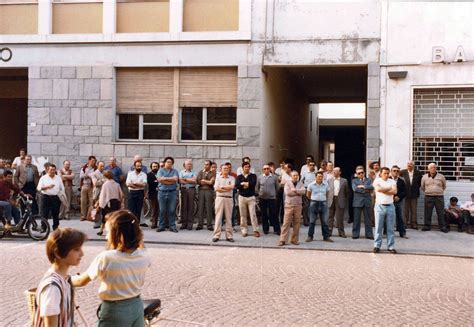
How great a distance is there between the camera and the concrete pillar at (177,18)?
679 inches

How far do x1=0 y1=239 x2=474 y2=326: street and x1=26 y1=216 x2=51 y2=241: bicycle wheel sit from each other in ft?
3.16

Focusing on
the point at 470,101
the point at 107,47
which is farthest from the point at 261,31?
the point at 470,101

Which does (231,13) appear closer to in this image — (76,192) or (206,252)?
(76,192)

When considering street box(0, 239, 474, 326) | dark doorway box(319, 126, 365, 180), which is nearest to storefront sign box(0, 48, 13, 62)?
street box(0, 239, 474, 326)

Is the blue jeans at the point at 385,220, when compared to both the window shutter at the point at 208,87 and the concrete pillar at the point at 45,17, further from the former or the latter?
the concrete pillar at the point at 45,17

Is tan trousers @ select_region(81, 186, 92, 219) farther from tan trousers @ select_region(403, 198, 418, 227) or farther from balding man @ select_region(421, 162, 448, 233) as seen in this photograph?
balding man @ select_region(421, 162, 448, 233)


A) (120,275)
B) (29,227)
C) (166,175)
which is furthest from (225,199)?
(120,275)

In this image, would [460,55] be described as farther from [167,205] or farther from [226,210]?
[167,205]

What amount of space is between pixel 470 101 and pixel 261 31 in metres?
6.15

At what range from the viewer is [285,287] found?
27.1 ft

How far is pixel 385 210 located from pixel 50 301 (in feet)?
32.0

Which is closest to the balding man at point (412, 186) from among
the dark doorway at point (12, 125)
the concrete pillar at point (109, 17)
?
the concrete pillar at point (109, 17)

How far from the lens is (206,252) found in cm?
1185

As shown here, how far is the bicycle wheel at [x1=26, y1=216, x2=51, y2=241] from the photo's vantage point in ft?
43.0
